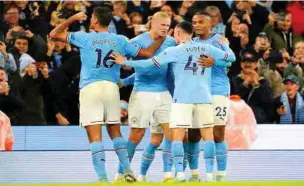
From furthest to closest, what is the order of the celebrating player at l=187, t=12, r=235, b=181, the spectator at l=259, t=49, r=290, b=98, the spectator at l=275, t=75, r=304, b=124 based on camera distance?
the spectator at l=259, t=49, r=290, b=98 → the spectator at l=275, t=75, r=304, b=124 → the celebrating player at l=187, t=12, r=235, b=181

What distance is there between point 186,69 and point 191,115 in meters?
0.61

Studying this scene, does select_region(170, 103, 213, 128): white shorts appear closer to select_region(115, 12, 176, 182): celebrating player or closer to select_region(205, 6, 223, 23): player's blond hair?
select_region(115, 12, 176, 182): celebrating player

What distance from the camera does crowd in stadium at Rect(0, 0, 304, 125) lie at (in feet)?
73.4

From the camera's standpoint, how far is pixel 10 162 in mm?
18969

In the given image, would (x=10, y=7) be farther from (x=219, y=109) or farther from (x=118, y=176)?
(x=219, y=109)

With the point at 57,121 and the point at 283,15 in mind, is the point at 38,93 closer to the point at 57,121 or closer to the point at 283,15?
the point at 57,121

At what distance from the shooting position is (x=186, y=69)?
58.5 ft

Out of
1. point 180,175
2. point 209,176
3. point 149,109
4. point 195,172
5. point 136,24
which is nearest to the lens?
point 180,175

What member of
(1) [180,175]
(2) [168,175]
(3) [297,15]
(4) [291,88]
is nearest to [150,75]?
(2) [168,175]

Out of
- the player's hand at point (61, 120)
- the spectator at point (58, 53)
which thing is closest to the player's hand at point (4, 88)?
the player's hand at point (61, 120)

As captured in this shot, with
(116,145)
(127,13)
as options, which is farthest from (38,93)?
(116,145)

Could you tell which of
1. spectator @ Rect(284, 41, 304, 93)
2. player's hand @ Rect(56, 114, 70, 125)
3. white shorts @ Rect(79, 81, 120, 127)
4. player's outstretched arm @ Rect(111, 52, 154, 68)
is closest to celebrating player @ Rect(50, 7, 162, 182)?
white shorts @ Rect(79, 81, 120, 127)

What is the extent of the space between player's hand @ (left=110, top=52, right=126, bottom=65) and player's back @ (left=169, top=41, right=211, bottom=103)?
2.29 feet

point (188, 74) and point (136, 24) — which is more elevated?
point (136, 24)
